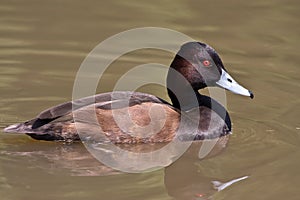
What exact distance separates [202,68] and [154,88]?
1.30m

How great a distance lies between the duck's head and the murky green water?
49cm

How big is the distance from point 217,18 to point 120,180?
557 cm

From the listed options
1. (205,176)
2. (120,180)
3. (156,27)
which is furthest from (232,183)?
(156,27)

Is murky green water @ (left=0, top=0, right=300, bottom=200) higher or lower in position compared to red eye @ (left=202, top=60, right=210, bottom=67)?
lower

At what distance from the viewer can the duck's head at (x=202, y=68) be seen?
870 cm

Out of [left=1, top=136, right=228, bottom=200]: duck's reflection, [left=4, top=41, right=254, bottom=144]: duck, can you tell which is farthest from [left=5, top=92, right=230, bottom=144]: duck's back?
[left=1, top=136, right=228, bottom=200]: duck's reflection

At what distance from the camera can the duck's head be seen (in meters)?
8.70

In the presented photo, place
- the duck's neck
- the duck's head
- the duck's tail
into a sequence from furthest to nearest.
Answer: the duck's neck
the duck's head
the duck's tail

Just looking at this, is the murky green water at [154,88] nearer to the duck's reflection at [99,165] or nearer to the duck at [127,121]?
the duck's reflection at [99,165]

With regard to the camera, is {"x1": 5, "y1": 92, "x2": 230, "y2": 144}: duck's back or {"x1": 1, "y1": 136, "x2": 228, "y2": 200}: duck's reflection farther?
{"x1": 5, "y1": 92, "x2": 230, "y2": 144}: duck's back

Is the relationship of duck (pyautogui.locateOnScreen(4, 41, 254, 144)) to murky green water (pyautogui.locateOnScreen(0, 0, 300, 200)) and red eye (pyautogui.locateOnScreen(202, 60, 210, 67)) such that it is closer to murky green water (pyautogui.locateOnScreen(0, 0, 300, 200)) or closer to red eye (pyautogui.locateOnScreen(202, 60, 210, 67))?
red eye (pyautogui.locateOnScreen(202, 60, 210, 67))

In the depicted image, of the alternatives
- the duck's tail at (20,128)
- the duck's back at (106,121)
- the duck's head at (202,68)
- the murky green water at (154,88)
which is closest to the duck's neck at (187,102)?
the duck's head at (202,68)

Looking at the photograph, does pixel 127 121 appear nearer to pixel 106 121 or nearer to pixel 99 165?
pixel 106 121

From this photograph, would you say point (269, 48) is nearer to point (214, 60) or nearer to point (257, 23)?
point (257, 23)
